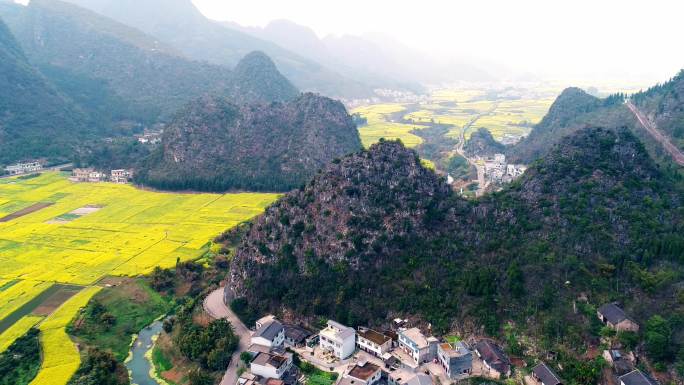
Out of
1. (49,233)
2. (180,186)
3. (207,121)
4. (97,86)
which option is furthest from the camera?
(97,86)

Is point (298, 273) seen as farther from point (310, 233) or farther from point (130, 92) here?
point (130, 92)

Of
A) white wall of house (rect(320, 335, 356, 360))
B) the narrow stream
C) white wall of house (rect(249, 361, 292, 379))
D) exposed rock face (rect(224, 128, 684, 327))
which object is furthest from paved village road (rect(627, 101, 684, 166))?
the narrow stream

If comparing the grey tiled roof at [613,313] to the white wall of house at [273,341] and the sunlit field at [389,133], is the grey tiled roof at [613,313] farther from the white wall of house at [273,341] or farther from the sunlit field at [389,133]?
the sunlit field at [389,133]

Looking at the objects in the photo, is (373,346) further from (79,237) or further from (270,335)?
(79,237)

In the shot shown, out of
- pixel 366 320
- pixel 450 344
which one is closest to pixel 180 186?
pixel 366 320

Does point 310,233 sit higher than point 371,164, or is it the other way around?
point 371,164

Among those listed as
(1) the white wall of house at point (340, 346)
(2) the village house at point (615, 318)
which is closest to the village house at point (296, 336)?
(1) the white wall of house at point (340, 346)
